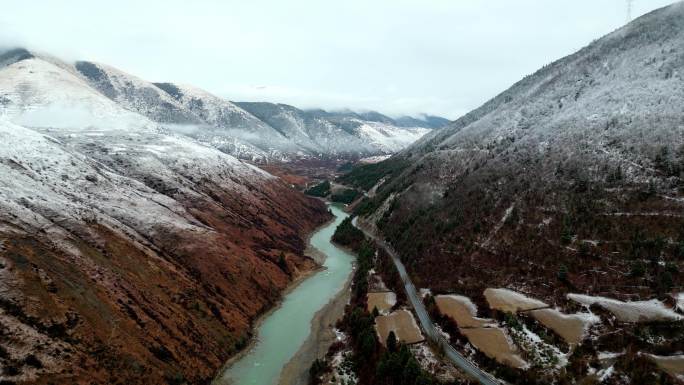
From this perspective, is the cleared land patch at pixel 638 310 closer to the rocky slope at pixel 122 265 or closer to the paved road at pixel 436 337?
the paved road at pixel 436 337

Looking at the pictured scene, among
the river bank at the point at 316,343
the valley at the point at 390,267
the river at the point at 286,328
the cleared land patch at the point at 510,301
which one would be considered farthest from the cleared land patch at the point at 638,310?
the river at the point at 286,328

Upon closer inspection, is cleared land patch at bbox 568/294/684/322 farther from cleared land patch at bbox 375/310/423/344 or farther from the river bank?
the river bank

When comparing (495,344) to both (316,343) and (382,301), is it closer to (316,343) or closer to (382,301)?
(382,301)

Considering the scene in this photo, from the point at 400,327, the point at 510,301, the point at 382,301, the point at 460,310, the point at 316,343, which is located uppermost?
the point at 510,301

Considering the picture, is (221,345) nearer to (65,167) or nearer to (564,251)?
(65,167)

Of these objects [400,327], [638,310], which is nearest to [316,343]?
[400,327]

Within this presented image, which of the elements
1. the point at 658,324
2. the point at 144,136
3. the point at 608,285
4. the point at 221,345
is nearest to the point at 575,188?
the point at 608,285
